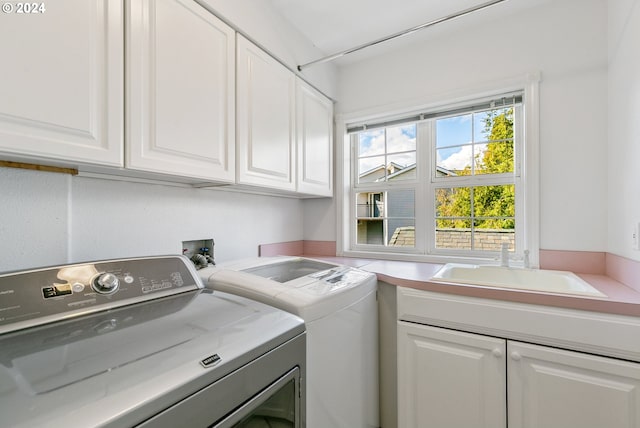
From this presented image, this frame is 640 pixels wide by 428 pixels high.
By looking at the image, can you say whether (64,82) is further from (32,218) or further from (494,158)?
(494,158)

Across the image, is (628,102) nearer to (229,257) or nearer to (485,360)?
(485,360)

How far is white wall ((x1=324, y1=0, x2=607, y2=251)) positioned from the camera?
5.41 feet

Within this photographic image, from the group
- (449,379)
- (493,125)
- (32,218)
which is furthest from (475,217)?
(32,218)

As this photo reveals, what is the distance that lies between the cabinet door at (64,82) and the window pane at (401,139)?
1872mm

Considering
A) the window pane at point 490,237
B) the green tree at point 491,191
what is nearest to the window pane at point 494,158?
the green tree at point 491,191

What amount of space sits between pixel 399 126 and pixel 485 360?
170 centimetres

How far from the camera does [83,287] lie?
0.93 m

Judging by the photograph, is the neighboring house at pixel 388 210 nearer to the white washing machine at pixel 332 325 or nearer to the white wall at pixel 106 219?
the white washing machine at pixel 332 325

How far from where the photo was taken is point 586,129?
167cm

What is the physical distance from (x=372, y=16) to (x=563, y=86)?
121cm

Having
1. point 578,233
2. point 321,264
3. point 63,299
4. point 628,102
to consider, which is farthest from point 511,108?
point 63,299

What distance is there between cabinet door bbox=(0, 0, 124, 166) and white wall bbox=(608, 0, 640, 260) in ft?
6.73

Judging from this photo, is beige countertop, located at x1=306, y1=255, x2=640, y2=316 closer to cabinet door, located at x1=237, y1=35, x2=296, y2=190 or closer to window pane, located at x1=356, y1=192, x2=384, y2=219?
window pane, located at x1=356, y1=192, x2=384, y2=219

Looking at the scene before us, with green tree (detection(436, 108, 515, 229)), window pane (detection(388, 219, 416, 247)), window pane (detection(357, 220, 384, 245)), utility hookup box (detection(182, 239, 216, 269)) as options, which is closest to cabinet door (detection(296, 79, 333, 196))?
window pane (detection(357, 220, 384, 245))
